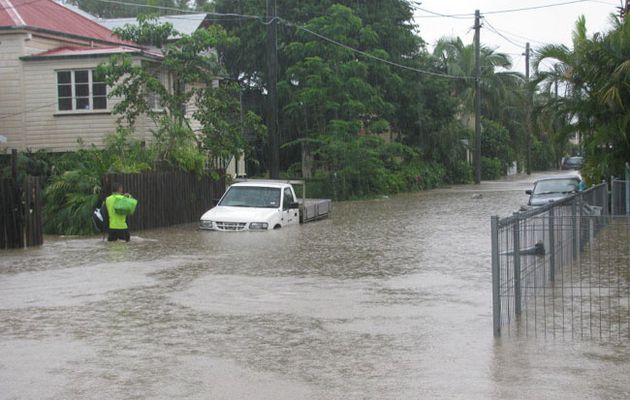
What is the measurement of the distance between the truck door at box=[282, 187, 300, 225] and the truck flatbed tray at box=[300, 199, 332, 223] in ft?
1.70

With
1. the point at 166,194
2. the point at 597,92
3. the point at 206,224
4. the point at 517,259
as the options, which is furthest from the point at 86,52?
the point at 517,259

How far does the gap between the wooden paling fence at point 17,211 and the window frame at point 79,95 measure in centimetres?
1169

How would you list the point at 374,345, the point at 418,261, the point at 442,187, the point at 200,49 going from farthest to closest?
1. the point at 442,187
2. the point at 200,49
3. the point at 418,261
4. the point at 374,345

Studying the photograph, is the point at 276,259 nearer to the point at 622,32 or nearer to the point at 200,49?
the point at 622,32

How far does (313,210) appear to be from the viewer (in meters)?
28.5

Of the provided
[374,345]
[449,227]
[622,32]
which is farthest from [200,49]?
[374,345]

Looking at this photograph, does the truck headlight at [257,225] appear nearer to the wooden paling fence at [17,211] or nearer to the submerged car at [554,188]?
the wooden paling fence at [17,211]

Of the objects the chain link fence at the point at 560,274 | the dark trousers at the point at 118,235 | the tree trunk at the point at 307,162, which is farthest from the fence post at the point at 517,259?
the tree trunk at the point at 307,162

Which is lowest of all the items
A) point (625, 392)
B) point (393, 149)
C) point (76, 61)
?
point (625, 392)

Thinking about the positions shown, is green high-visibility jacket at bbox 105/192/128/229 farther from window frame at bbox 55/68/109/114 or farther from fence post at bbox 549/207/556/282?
fence post at bbox 549/207/556/282

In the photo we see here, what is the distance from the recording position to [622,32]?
21.7 metres

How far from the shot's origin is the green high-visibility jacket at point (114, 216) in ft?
70.3

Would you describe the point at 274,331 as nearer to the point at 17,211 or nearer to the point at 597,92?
the point at 17,211

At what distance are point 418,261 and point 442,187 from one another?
1512 inches
